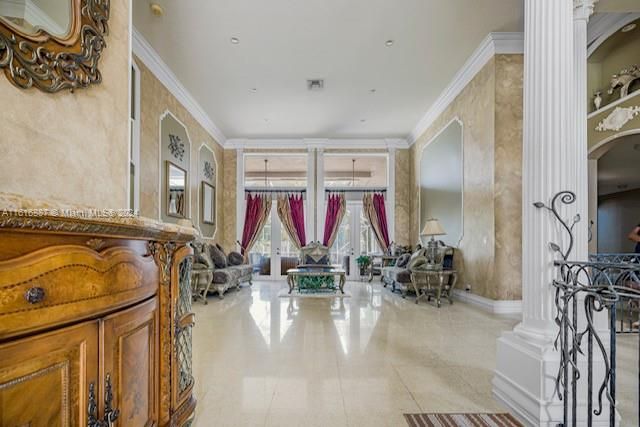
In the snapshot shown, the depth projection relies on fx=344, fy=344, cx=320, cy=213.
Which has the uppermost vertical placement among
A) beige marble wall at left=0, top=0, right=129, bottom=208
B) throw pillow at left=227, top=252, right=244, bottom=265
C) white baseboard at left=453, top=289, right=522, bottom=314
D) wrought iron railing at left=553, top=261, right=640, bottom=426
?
beige marble wall at left=0, top=0, right=129, bottom=208

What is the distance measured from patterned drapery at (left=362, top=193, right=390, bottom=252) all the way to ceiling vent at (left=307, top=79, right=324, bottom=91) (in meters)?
3.98

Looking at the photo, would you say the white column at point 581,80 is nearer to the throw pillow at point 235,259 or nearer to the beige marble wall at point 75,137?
the beige marble wall at point 75,137

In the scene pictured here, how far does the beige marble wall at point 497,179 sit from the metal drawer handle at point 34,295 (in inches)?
201

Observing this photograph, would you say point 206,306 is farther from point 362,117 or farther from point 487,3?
point 487,3

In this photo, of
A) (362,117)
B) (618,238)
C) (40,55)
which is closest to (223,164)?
(362,117)

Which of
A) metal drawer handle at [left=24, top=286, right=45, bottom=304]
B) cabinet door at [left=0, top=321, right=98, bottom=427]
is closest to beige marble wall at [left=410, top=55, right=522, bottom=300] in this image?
cabinet door at [left=0, top=321, right=98, bottom=427]

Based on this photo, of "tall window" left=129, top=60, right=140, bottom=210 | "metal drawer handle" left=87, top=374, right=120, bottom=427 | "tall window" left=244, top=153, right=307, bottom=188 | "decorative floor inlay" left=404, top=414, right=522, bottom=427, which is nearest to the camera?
"metal drawer handle" left=87, top=374, right=120, bottom=427

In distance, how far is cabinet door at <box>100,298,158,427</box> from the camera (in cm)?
98

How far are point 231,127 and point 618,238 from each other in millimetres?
12665

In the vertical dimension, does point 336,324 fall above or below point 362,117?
below

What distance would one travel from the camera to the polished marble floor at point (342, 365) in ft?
6.82

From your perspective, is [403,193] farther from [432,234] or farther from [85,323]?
[85,323]

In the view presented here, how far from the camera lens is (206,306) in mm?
5488

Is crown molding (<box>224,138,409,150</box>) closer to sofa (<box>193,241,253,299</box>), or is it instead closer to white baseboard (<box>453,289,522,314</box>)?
sofa (<box>193,241,253,299</box>)
